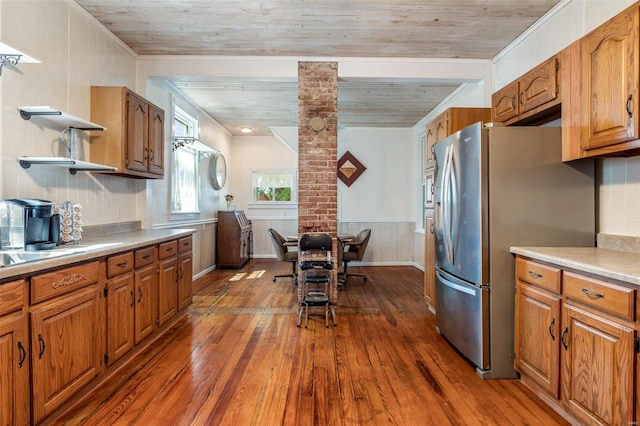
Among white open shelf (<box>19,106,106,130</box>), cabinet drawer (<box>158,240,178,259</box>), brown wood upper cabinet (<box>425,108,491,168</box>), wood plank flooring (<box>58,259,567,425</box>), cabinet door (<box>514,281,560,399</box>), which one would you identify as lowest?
wood plank flooring (<box>58,259,567,425</box>)

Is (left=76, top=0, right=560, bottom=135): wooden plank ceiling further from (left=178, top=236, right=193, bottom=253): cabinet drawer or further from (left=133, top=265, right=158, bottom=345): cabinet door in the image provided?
(left=133, top=265, right=158, bottom=345): cabinet door

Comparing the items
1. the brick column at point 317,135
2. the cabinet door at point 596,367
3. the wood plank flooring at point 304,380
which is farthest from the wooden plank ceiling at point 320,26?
the wood plank flooring at point 304,380

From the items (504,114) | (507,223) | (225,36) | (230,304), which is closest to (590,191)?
(507,223)

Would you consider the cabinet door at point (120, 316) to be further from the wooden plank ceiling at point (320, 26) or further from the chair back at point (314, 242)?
the wooden plank ceiling at point (320, 26)

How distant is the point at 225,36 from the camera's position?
323 centimetres

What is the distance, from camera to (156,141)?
11.4 ft

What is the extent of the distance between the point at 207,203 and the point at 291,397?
447cm

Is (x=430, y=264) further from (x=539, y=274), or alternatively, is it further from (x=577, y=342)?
(x=577, y=342)

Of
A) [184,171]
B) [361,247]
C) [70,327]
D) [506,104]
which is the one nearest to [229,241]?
[184,171]

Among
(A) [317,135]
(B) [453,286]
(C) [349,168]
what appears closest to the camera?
(B) [453,286]

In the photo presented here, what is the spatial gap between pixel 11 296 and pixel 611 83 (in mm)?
3248

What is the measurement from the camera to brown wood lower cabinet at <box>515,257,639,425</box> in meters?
1.47

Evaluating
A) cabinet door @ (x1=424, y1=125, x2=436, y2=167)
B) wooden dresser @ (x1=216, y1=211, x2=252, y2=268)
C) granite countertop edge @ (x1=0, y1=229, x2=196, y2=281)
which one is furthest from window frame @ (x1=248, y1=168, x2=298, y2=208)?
granite countertop edge @ (x1=0, y1=229, x2=196, y2=281)

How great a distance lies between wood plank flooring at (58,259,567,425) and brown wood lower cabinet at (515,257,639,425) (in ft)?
0.67
